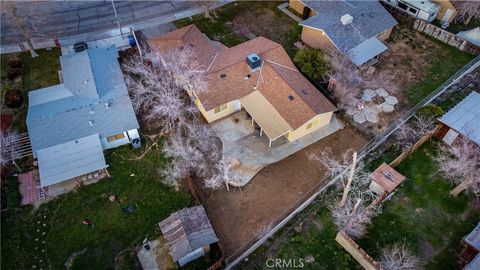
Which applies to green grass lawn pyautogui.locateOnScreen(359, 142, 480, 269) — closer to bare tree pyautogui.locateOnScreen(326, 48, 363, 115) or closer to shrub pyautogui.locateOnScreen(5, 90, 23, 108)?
bare tree pyautogui.locateOnScreen(326, 48, 363, 115)

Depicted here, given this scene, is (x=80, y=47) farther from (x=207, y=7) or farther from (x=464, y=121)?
(x=464, y=121)

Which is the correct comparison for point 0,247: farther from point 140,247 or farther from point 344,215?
point 344,215

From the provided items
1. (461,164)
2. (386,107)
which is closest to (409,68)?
(386,107)

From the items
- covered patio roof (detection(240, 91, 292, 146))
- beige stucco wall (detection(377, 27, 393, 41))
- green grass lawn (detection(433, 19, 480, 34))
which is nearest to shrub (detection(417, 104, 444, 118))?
beige stucco wall (detection(377, 27, 393, 41))

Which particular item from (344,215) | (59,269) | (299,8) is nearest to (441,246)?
(344,215)

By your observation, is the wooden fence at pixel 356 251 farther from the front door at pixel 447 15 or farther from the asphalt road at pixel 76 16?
the asphalt road at pixel 76 16

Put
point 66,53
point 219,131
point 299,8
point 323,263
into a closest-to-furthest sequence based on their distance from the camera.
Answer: point 323,263 < point 219,131 < point 66,53 < point 299,8
